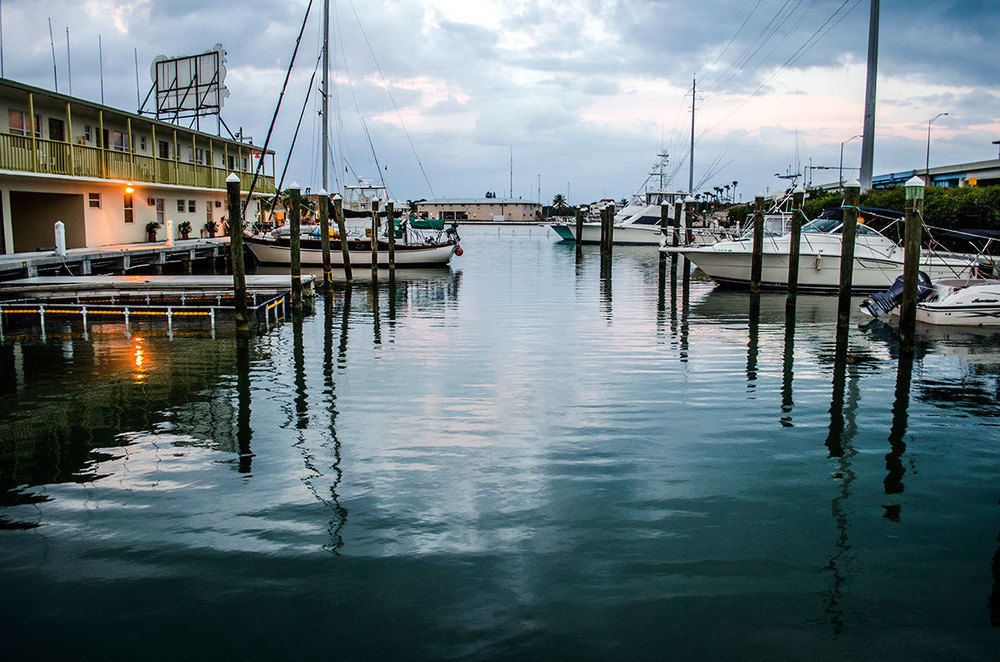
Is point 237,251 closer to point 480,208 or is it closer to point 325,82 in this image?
point 325,82

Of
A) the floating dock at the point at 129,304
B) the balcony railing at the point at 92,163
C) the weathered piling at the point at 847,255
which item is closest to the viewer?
the weathered piling at the point at 847,255

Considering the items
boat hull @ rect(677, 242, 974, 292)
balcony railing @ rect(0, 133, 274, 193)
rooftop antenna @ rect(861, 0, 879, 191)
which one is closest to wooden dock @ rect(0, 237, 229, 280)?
balcony railing @ rect(0, 133, 274, 193)

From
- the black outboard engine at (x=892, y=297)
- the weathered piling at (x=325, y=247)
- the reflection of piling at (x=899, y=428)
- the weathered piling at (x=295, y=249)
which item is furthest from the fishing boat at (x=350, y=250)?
the reflection of piling at (x=899, y=428)

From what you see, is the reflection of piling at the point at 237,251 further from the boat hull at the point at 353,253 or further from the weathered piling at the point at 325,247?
the boat hull at the point at 353,253

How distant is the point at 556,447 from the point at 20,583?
226 inches

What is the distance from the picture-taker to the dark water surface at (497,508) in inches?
222

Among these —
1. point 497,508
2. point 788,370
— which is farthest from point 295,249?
point 497,508

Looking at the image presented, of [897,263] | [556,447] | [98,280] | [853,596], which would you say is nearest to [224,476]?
[556,447]

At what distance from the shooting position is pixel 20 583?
244 inches

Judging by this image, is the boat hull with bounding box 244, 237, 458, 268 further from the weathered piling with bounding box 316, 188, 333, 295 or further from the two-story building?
the weathered piling with bounding box 316, 188, 333, 295

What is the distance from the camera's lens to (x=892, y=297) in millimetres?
20859

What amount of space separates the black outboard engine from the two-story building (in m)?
25.2

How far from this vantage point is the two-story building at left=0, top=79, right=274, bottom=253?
25.2 m

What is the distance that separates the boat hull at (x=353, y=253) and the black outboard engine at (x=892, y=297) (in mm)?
24542
